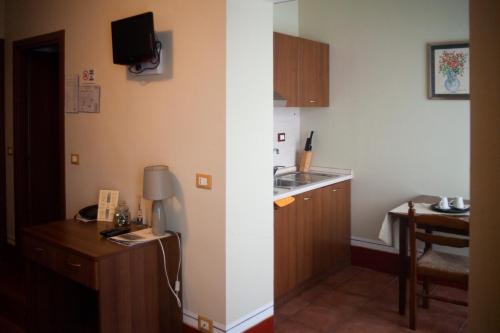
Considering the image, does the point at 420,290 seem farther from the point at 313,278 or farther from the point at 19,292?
the point at 19,292

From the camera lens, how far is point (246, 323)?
8.97 feet

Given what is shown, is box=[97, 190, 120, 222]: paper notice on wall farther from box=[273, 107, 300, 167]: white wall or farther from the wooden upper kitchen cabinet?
box=[273, 107, 300, 167]: white wall

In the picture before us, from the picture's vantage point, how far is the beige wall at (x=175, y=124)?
8.34ft

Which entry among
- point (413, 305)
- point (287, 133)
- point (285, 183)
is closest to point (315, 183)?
point (285, 183)

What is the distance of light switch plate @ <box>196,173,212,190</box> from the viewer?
258 centimetres

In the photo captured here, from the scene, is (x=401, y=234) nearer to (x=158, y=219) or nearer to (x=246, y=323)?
(x=246, y=323)

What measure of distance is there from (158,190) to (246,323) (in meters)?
0.98

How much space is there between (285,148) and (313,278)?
1288 millimetres

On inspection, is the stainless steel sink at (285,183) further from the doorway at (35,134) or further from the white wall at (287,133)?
the doorway at (35,134)

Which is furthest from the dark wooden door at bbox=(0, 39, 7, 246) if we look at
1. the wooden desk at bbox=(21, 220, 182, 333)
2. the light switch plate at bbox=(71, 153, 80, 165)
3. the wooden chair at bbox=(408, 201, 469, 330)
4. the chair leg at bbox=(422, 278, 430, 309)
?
the chair leg at bbox=(422, 278, 430, 309)

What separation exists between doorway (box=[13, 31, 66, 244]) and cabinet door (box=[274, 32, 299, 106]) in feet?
6.65

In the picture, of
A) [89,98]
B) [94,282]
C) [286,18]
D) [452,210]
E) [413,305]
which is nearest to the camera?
[94,282]

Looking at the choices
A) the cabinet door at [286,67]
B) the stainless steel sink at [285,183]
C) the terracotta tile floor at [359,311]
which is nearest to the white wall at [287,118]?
the stainless steel sink at [285,183]

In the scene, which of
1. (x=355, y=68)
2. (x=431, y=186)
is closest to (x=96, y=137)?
(x=355, y=68)
